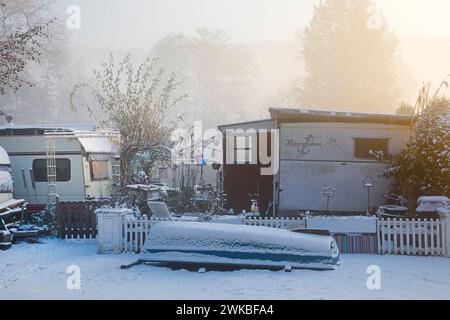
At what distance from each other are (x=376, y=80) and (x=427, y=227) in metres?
29.3

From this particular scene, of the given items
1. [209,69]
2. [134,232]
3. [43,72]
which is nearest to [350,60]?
[209,69]


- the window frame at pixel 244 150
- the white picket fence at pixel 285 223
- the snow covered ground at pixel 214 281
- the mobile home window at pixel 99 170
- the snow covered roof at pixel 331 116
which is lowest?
the snow covered ground at pixel 214 281

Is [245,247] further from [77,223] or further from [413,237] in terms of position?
[77,223]

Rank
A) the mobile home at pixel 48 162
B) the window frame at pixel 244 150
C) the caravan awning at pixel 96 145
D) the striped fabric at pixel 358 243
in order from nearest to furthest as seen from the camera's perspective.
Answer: the striped fabric at pixel 358 243, the mobile home at pixel 48 162, the caravan awning at pixel 96 145, the window frame at pixel 244 150

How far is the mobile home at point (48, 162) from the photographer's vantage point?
1603 cm

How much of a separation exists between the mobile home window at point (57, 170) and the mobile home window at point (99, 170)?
904 millimetres

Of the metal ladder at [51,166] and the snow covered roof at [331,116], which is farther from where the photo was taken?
the metal ladder at [51,166]

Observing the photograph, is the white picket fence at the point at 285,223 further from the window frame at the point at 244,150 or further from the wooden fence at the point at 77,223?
the window frame at the point at 244,150

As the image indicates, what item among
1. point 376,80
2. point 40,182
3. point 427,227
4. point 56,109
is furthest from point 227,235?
point 56,109

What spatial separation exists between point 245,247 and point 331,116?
23.3 feet

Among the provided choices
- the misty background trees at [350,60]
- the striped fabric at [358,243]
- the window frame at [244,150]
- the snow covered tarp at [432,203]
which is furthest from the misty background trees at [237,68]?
the striped fabric at [358,243]

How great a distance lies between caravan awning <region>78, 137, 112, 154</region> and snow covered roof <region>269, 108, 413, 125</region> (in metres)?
6.30

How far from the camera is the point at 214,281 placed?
8.37m

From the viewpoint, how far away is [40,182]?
1627cm
